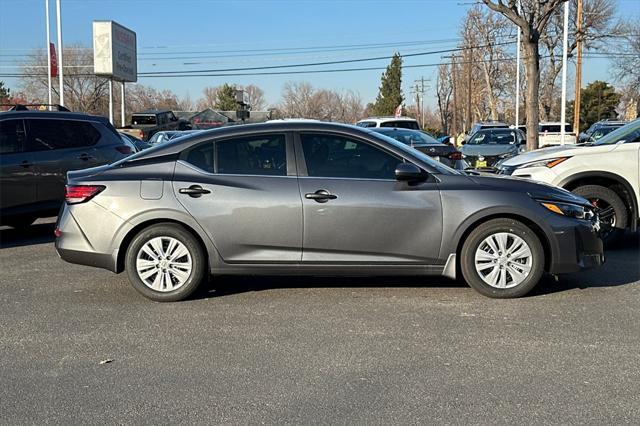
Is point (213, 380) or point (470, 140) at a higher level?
point (470, 140)

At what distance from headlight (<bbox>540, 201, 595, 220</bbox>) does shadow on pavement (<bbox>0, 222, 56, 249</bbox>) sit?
685 cm

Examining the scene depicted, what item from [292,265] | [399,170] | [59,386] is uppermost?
[399,170]

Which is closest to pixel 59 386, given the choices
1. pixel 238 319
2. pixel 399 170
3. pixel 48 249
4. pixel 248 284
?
pixel 238 319

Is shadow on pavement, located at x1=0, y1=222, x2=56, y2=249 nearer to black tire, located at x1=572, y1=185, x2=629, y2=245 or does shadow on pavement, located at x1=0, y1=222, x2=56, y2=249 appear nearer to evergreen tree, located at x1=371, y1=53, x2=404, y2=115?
black tire, located at x1=572, y1=185, x2=629, y2=245

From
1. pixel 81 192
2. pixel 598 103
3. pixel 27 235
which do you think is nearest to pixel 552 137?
pixel 27 235

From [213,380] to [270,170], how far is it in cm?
229

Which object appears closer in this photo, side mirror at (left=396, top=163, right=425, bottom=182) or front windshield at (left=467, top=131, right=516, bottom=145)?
side mirror at (left=396, top=163, right=425, bottom=182)

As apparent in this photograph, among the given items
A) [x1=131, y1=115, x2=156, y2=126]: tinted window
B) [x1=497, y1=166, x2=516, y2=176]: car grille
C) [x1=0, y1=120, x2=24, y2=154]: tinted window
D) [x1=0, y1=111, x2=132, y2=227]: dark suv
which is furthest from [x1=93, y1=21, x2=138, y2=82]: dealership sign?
[x1=497, y1=166, x2=516, y2=176]: car grille

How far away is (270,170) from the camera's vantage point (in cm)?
585

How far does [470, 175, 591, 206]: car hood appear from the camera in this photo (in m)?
5.77

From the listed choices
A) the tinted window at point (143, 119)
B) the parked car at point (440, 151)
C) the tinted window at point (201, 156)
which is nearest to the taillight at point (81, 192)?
the tinted window at point (201, 156)

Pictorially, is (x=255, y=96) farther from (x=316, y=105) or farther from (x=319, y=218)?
(x=319, y=218)

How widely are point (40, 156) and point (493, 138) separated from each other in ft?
47.9

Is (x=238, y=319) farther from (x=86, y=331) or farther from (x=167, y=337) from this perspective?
(x=86, y=331)
